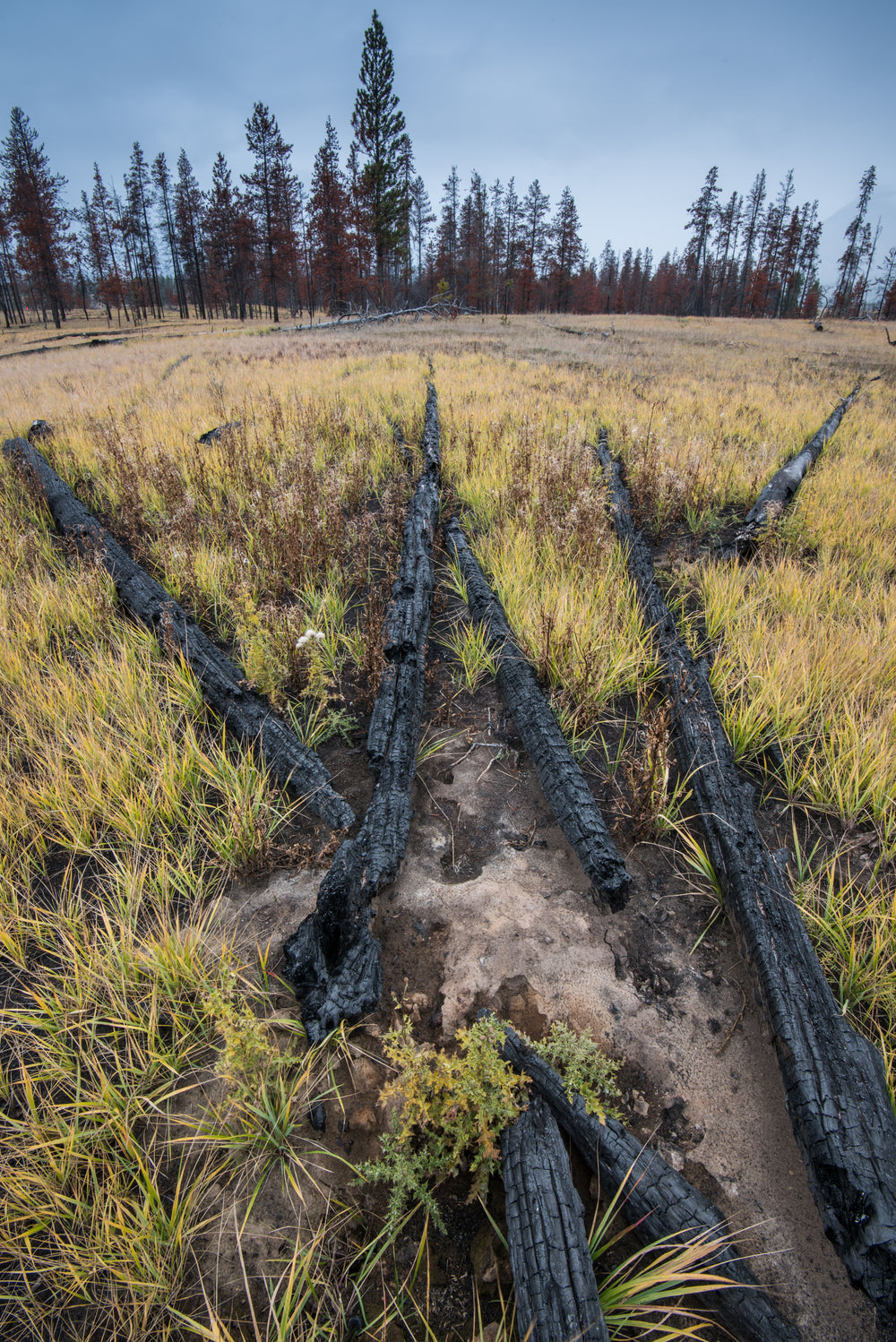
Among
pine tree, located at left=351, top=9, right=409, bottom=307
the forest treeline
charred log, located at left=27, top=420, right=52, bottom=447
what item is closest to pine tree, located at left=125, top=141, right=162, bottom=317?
the forest treeline

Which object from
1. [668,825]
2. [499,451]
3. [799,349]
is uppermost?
[799,349]

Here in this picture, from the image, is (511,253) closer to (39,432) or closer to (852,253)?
(852,253)

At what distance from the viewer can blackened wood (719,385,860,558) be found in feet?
15.0

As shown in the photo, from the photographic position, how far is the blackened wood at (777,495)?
15.0 ft

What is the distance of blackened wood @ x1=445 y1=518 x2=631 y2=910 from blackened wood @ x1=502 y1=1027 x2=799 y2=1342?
0.69 metres

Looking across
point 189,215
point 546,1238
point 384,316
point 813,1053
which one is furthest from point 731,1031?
point 189,215

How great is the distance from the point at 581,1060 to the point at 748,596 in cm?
337

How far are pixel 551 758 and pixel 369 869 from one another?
37.3 inches

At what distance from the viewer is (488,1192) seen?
55.8 inches

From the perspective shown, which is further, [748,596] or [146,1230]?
[748,596]

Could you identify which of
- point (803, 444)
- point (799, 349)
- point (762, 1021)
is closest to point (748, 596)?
point (762, 1021)

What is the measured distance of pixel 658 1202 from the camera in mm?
1281

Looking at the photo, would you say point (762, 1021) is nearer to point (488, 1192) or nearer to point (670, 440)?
point (488, 1192)

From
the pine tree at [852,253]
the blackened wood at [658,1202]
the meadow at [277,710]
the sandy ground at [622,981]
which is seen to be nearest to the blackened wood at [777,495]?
the meadow at [277,710]
